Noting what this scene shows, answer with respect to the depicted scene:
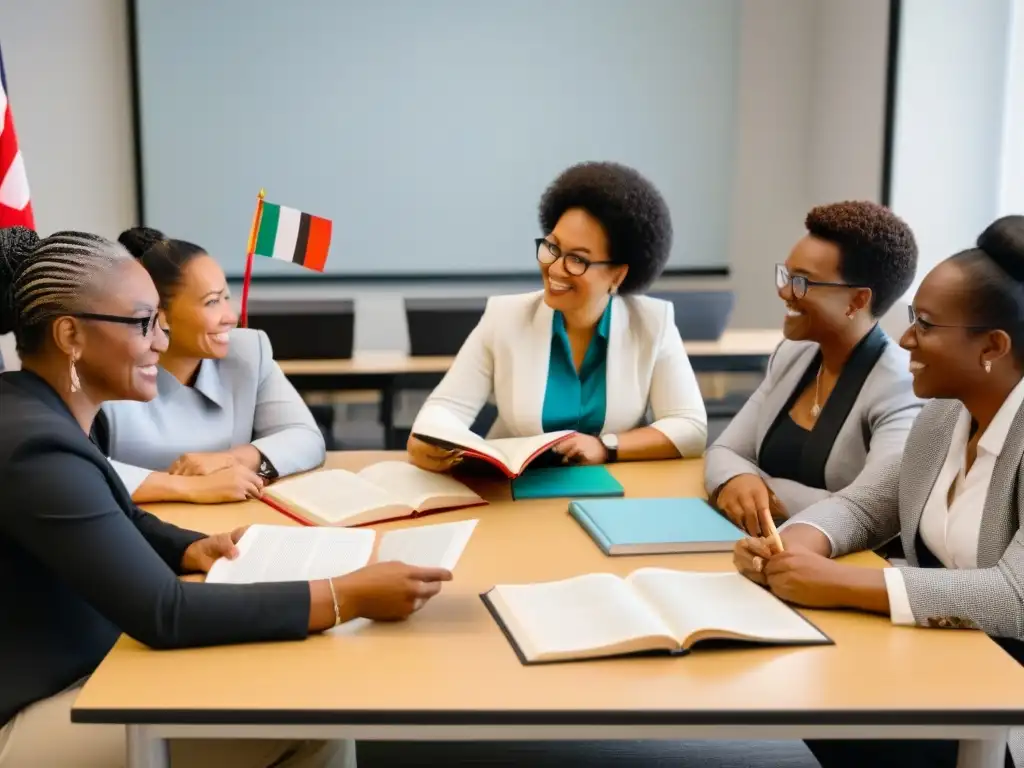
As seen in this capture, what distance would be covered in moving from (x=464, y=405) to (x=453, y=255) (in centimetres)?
291

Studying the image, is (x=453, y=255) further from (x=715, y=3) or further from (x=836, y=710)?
(x=836, y=710)

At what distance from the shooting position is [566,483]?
207 centimetres

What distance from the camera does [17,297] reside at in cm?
139

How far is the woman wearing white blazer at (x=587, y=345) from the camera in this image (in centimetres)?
241

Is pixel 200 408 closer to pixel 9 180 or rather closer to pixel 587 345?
pixel 587 345

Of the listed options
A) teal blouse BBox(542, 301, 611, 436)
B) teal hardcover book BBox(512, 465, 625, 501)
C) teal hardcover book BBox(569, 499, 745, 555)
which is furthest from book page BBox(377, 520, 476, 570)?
teal blouse BBox(542, 301, 611, 436)

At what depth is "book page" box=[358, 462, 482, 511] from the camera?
1909 mm

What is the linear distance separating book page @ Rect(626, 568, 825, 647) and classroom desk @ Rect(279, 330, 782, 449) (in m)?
2.17

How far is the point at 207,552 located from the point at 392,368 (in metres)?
2.03

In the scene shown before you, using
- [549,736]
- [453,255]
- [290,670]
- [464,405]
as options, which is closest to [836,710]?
[549,736]

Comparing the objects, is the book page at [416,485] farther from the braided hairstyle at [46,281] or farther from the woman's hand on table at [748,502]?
the braided hairstyle at [46,281]

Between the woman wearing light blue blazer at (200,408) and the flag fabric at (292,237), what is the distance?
1.21 ft

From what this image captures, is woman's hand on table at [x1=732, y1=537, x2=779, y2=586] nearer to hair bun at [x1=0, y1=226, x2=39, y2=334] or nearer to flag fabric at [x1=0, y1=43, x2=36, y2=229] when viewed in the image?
hair bun at [x1=0, y1=226, x2=39, y2=334]

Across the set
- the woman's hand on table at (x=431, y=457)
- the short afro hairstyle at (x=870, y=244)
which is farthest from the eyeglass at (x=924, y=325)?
the woman's hand on table at (x=431, y=457)
